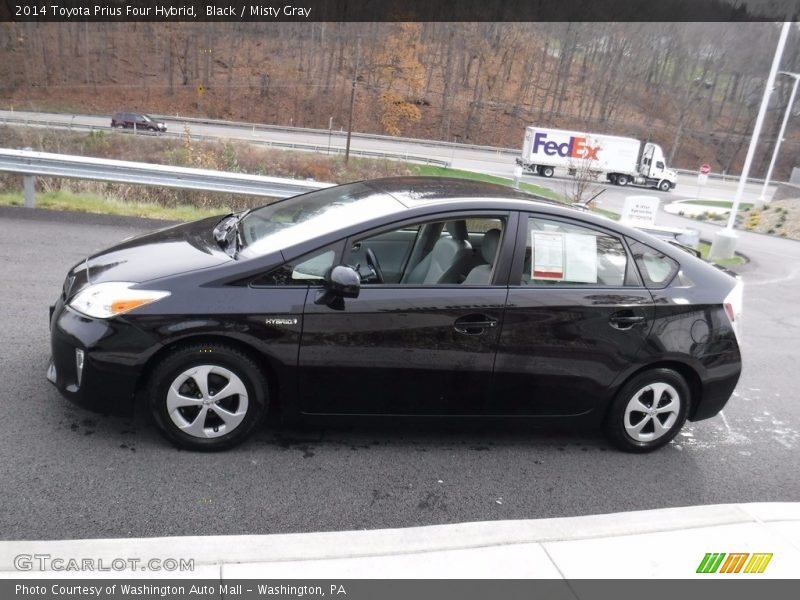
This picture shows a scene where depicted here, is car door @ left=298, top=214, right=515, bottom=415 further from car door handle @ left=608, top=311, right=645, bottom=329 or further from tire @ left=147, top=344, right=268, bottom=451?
car door handle @ left=608, top=311, right=645, bottom=329

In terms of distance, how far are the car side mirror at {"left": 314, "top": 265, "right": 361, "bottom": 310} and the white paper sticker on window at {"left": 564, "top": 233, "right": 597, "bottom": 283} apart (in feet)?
4.38

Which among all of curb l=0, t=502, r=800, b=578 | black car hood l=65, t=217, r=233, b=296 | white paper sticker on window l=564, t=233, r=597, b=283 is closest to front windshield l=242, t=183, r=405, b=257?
black car hood l=65, t=217, r=233, b=296

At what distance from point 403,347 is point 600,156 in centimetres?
4386

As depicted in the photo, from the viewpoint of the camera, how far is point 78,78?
2170 inches

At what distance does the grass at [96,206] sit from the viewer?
386 inches

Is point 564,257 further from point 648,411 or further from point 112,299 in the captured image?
point 112,299

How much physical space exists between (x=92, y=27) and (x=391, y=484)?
212 feet

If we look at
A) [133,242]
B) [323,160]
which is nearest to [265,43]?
[323,160]

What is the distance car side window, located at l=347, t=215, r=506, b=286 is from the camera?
12.2ft

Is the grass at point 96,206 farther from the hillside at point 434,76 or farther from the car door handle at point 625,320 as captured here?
the hillside at point 434,76

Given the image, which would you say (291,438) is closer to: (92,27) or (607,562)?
(607,562)

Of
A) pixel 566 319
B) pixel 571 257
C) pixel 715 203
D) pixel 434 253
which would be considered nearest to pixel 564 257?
pixel 571 257

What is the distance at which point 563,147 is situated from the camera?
42.4 metres

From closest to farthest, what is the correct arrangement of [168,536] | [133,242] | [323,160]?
[168,536] < [133,242] < [323,160]
